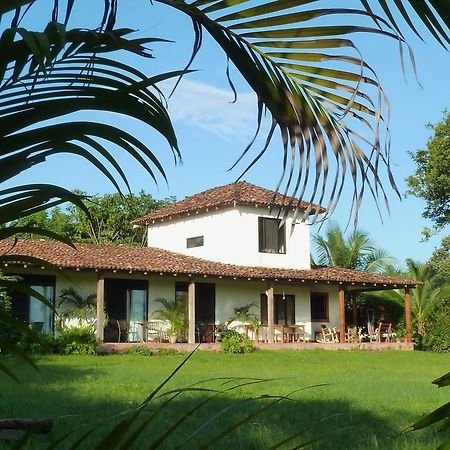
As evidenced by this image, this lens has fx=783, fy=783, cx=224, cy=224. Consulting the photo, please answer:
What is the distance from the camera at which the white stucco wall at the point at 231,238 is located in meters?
25.1

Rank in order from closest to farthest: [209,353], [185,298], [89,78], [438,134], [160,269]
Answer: [89,78]
[209,353]
[160,269]
[185,298]
[438,134]

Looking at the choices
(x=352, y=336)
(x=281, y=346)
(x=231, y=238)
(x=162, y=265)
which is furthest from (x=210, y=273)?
(x=352, y=336)

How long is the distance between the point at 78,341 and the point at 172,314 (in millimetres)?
3816

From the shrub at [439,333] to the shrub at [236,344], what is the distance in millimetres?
7338

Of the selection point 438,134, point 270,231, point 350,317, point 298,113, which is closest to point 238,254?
point 270,231

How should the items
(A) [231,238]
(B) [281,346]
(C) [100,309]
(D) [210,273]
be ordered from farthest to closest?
(A) [231,238], (B) [281,346], (D) [210,273], (C) [100,309]

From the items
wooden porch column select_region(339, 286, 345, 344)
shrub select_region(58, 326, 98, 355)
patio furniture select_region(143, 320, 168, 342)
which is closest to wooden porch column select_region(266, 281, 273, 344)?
wooden porch column select_region(339, 286, 345, 344)

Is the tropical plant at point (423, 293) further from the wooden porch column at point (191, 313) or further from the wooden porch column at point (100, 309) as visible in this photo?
the wooden porch column at point (100, 309)

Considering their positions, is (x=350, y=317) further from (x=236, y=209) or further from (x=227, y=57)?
(x=227, y=57)

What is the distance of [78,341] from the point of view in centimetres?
1962

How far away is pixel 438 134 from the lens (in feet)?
96.3

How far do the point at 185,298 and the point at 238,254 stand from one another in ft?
7.65

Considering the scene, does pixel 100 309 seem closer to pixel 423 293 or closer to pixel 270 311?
pixel 270 311

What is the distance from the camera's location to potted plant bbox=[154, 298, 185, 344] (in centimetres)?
2245
